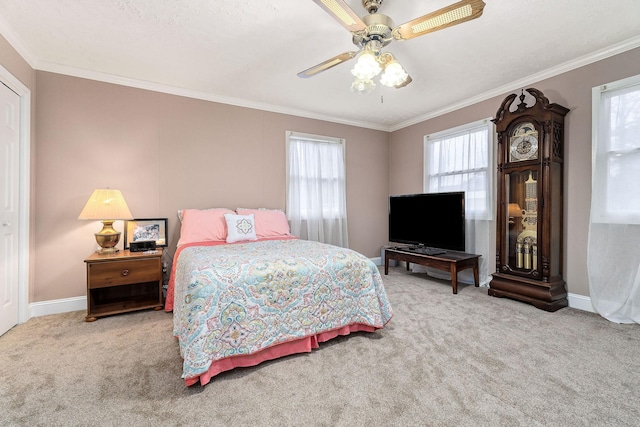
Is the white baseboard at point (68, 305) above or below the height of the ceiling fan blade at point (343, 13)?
below

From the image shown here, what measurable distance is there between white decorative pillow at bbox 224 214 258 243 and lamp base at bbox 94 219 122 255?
3.52 feet

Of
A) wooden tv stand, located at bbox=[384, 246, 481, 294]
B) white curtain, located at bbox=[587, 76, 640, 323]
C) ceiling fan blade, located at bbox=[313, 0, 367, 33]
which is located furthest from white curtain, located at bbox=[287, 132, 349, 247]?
white curtain, located at bbox=[587, 76, 640, 323]

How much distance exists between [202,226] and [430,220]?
293 centimetres

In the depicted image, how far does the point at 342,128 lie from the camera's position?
15.7 feet

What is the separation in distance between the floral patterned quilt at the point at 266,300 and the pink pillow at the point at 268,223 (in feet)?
3.69

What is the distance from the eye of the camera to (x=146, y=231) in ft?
10.8

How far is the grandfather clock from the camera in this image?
2.91m

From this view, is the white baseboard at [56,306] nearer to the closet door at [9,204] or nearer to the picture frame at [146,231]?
the closet door at [9,204]

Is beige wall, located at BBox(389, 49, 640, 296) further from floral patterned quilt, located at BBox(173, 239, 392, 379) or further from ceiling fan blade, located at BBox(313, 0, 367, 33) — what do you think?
ceiling fan blade, located at BBox(313, 0, 367, 33)

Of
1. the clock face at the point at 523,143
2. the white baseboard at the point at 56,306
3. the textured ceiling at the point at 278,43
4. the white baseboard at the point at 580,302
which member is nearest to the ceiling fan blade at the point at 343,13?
the textured ceiling at the point at 278,43

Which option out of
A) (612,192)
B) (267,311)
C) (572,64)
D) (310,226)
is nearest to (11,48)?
(267,311)

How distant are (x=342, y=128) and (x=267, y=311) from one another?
358cm

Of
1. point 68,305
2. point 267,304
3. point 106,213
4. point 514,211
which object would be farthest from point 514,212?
point 68,305

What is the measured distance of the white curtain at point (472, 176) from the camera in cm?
375
